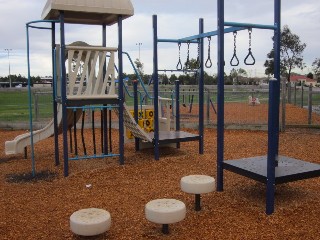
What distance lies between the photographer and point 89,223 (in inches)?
138

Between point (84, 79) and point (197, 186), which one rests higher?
point (84, 79)

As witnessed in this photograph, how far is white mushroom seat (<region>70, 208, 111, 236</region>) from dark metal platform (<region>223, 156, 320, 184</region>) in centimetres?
202

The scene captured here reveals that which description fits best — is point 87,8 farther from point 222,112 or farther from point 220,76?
point 222,112

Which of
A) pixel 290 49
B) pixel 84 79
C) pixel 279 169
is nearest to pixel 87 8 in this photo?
pixel 84 79

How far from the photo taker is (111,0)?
→ 6605 mm

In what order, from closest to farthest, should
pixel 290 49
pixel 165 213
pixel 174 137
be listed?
pixel 165 213
pixel 174 137
pixel 290 49

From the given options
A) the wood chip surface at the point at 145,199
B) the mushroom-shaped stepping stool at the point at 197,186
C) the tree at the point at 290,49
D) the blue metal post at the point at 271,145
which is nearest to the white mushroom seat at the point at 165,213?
the wood chip surface at the point at 145,199

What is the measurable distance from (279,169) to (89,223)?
2681 millimetres

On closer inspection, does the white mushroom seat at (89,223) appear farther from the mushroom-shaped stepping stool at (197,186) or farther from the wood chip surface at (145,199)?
the mushroom-shaped stepping stool at (197,186)

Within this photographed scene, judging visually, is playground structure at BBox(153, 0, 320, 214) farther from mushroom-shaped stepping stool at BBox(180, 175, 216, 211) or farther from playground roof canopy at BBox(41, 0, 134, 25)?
playground roof canopy at BBox(41, 0, 134, 25)

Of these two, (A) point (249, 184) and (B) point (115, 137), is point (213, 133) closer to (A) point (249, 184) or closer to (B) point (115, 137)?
(B) point (115, 137)

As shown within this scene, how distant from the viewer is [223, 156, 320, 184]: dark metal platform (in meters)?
4.58

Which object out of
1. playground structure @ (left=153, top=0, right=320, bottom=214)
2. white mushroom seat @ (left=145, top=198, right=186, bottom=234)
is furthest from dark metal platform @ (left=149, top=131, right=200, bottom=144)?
Result: white mushroom seat @ (left=145, top=198, right=186, bottom=234)

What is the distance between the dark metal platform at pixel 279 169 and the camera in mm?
4578
